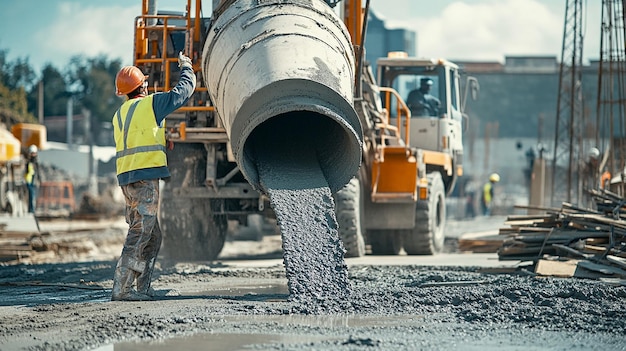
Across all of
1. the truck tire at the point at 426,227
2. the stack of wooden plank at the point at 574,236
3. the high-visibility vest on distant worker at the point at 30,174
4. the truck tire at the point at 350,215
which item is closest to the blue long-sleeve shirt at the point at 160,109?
the stack of wooden plank at the point at 574,236

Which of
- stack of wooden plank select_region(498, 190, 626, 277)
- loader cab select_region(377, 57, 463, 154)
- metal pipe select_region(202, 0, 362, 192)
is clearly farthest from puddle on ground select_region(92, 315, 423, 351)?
loader cab select_region(377, 57, 463, 154)

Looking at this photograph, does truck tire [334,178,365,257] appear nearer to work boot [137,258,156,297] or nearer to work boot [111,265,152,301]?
work boot [137,258,156,297]

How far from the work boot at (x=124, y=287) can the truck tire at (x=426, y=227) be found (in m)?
6.52

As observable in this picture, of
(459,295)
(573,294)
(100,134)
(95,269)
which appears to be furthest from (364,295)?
(100,134)

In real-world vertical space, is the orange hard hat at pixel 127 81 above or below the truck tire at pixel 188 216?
above

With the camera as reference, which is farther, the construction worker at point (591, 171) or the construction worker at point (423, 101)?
the construction worker at point (591, 171)

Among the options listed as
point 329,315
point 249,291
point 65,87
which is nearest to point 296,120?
point 249,291

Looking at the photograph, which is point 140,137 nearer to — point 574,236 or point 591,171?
point 574,236

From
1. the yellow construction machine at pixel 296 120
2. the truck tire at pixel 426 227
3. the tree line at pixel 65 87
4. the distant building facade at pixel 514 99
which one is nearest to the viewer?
the yellow construction machine at pixel 296 120

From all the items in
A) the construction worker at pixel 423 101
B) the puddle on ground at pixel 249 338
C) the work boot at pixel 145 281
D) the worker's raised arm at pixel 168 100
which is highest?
the construction worker at pixel 423 101

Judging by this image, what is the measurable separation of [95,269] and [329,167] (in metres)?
3.28

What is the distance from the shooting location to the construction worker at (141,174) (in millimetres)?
7203

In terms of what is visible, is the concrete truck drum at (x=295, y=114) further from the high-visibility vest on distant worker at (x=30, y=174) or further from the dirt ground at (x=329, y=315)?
the high-visibility vest on distant worker at (x=30, y=174)

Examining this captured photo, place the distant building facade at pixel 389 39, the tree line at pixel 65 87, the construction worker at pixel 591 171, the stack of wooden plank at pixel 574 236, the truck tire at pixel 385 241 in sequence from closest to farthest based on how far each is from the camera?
the stack of wooden plank at pixel 574 236 → the truck tire at pixel 385 241 → the construction worker at pixel 591 171 → the distant building facade at pixel 389 39 → the tree line at pixel 65 87
